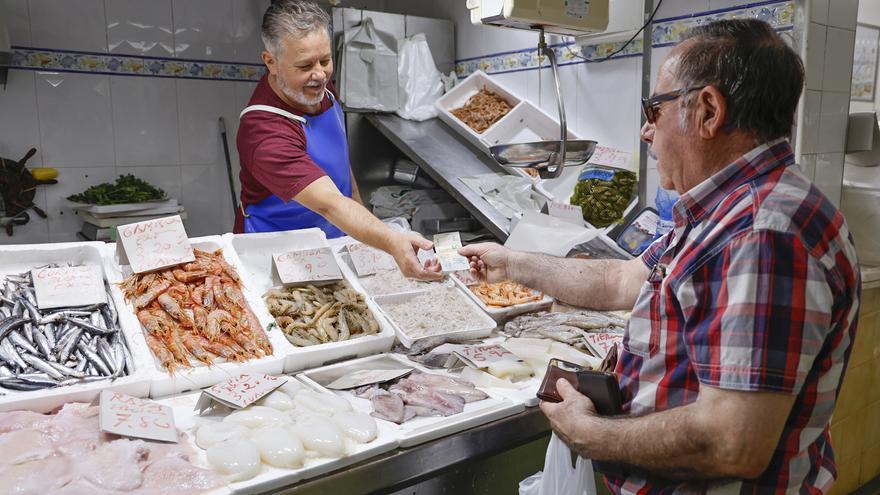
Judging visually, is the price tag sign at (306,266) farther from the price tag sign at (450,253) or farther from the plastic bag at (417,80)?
the plastic bag at (417,80)

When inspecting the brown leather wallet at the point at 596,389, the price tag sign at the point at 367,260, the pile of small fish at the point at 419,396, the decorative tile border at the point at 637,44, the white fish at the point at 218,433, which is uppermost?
the decorative tile border at the point at 637,44

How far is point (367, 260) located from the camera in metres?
2.72

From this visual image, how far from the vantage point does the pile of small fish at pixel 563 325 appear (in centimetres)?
244

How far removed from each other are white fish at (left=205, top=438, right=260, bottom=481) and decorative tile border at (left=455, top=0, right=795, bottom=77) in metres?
1.95

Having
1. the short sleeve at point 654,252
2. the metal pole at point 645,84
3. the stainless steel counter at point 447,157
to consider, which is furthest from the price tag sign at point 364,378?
the metal pole at point 645,84

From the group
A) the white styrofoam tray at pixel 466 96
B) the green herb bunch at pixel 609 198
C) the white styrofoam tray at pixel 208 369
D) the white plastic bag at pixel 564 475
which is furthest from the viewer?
the white styrofoam tray at pixel 466 96

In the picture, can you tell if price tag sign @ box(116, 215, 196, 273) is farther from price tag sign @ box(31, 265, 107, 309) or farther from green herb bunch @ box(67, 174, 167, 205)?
green herb bunch @ box(67, 174, 167, 205)

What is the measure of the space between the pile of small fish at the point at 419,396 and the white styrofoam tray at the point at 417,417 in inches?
0.8

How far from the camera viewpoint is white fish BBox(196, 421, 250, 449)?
159 centimetres

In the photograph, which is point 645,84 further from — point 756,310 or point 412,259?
point 756,310

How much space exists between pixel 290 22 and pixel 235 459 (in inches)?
71.7

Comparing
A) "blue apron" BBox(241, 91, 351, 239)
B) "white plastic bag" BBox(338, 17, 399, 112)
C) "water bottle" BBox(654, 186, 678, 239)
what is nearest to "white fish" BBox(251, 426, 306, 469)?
"blue apron" BBox(241, 91, 351, 239)

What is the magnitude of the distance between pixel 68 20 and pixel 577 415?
5.44 metres

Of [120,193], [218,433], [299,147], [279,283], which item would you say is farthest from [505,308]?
[120,193]
